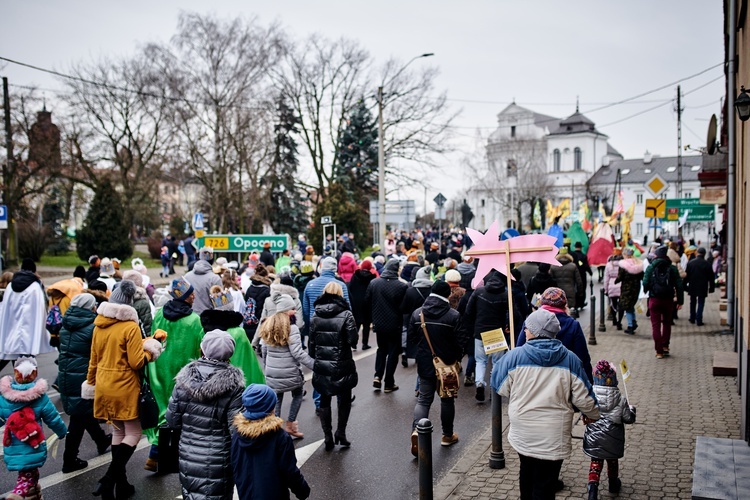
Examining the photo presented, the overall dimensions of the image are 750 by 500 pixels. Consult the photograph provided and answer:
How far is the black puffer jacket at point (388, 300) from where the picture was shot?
10188 mm

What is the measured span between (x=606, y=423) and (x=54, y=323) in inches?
291

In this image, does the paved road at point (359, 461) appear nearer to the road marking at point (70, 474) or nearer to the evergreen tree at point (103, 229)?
the road marking at point (70, 474)

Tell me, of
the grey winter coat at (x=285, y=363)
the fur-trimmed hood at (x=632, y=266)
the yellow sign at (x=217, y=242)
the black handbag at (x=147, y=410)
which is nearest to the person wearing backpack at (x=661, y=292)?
the fur-trimmed hood at (x=632, y=266)

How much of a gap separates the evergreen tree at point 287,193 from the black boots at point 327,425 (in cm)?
3911

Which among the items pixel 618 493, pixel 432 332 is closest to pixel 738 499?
pixel 618 493

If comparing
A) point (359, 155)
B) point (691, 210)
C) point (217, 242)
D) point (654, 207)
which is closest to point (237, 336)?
point (217, 242)

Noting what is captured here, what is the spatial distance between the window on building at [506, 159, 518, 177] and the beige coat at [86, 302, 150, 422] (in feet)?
230

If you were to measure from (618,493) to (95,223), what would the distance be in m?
34.2

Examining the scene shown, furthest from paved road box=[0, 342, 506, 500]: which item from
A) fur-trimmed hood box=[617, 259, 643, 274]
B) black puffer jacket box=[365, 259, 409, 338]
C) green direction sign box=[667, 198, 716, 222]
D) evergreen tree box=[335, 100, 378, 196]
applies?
evergreen tree box=[335, 100, 378, 196]

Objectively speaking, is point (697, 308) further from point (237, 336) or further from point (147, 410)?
point (147, 410)

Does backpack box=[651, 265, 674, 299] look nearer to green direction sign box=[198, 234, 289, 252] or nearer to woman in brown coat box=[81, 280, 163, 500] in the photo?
woman in brown coat box=[81, 280, 163, 500]

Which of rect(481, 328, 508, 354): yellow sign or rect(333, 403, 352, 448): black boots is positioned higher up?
rect(481, 328, 508, 354): yellow sign

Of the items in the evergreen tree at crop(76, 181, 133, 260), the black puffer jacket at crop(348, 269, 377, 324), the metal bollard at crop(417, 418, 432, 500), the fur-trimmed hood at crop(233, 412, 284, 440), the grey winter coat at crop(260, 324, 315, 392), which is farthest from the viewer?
the evergreen tree at crop(76, 181, 133, 260)

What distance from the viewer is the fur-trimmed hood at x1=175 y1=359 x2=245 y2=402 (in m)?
4.85
